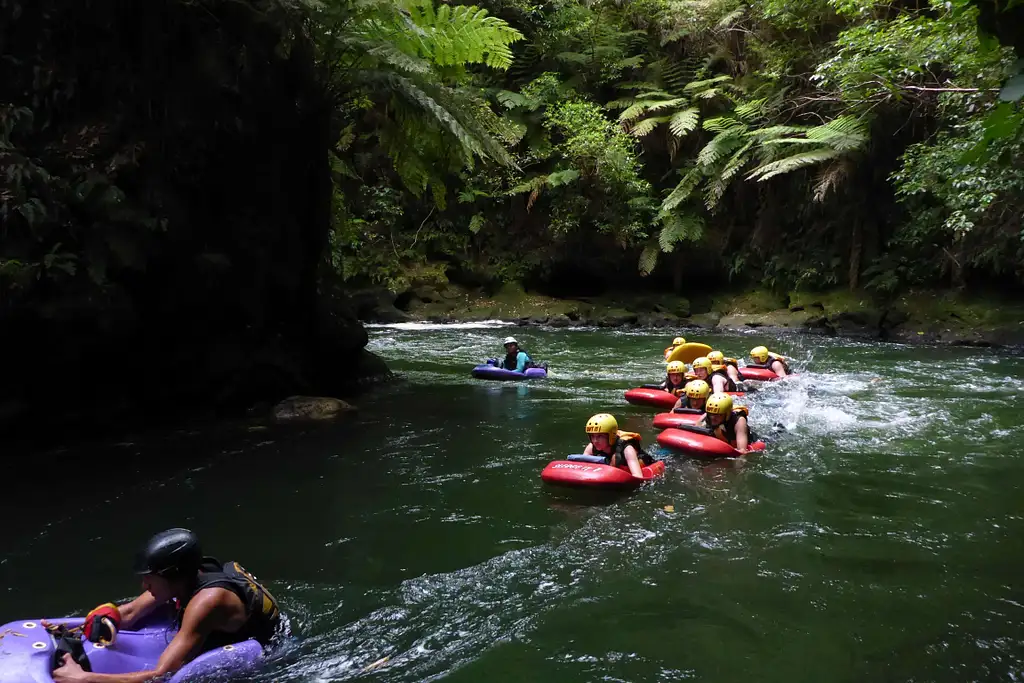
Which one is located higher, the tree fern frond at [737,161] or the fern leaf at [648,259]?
the tree fern frond at [737,161]

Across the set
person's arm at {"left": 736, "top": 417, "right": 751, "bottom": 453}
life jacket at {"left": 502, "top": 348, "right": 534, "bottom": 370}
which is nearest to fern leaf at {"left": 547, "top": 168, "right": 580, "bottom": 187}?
life jacket at {"left": 502, "top": 348, "right": 534, "bottom": 370}

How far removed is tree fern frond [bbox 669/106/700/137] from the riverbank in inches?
200

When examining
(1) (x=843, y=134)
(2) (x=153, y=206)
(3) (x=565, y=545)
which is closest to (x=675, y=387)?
(3) (x=565, y=545)

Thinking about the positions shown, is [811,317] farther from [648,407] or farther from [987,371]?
[648,407]

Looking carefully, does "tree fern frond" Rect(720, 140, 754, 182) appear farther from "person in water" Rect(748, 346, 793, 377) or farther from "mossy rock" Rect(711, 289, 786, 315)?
"person in water" Rect(748, 346, 793, 377)

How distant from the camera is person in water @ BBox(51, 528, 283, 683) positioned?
3125mm

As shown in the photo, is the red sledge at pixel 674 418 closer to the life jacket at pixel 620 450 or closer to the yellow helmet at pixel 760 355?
the life jacket at pixel 620 450

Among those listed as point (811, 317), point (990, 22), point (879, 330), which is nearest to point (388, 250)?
point (811, 317)

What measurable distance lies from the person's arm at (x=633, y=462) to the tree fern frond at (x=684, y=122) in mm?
15501

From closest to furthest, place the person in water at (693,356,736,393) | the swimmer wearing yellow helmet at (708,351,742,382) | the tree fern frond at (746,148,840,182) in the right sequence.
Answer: the person in water at (693,356,736,393) → the swimmer wearing yellow helmet at (708,351,742,382) → the tree fern frond at (746,148,840,182)

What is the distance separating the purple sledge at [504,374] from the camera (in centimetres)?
1202

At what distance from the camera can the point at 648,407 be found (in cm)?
1009

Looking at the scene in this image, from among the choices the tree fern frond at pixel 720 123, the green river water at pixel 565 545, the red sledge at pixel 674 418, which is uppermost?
the tree fern frond at pixel 720 123

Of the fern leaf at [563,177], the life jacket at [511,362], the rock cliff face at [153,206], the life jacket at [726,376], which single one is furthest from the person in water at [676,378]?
the fern leaf at [563,177]
